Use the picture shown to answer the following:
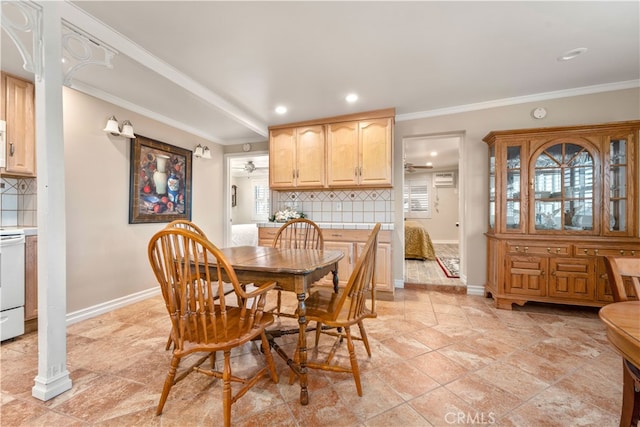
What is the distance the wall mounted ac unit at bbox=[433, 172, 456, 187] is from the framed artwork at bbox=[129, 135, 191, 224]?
6.65m

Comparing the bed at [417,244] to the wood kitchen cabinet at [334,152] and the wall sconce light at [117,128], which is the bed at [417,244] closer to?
the wood kitchen cabinet at [334,152]

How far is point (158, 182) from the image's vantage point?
3.41m

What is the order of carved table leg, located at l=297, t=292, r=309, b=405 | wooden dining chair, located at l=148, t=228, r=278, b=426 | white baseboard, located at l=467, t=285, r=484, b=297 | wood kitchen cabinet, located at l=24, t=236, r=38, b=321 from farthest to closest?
white baseboard, located at l=467, t=285, r=484, b=297, wood kitchen cabinet, located at l=24, t=236, r=38, b=321, carved table leg, located at l=297, t=292, r=309, b=405, wooden dining chair, located at l=148, t=228, r=278, b=426

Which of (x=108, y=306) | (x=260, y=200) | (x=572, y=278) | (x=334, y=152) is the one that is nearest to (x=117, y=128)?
(x=108, y=306)

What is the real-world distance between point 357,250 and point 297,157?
1.61 metres

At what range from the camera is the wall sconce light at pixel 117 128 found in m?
2.78

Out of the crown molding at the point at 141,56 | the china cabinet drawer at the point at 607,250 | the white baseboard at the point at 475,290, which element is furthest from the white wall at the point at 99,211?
the china cabinet drawer at the point at 607,250

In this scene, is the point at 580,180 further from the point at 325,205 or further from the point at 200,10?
the point at 200,10

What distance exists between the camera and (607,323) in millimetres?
854

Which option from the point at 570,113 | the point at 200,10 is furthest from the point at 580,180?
the point at 200,10

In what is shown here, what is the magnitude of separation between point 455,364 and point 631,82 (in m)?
3.47

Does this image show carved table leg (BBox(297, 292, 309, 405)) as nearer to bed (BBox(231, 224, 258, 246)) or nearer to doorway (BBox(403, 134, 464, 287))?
bed (BBox(231, 224, 258, 246))

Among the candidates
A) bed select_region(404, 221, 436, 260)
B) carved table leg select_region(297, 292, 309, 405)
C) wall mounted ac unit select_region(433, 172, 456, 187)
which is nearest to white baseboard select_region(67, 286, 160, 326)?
carved table leg select_region(297, 292, 309, 405)

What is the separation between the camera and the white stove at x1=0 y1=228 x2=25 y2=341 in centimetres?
211
